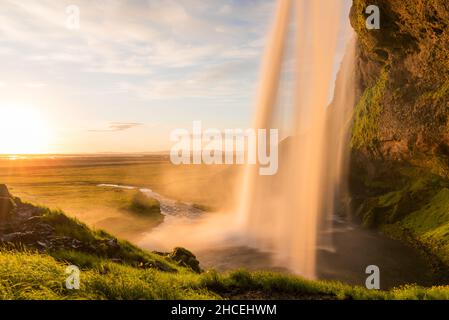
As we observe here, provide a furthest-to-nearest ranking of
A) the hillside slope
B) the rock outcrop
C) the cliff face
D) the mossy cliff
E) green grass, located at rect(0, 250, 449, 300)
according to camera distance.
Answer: the mossy cliff, the cliff face, the rock outcrop, the hillside slope, green grass, located at rect(0, 250, 449, 300)

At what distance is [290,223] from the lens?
1613 inches

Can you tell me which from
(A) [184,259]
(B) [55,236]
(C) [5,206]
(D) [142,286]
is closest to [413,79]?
(A) [184,259]

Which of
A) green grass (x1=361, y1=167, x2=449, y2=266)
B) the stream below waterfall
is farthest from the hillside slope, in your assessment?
green grass (x1=361, y1=167, x2=449, y2=266)

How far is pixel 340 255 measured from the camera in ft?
104

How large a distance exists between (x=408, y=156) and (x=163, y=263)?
1466 inches

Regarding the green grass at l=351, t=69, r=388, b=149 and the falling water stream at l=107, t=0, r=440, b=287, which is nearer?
the falling water stream at l=107, t=0, r=440, b=287

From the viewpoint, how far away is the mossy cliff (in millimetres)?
30109

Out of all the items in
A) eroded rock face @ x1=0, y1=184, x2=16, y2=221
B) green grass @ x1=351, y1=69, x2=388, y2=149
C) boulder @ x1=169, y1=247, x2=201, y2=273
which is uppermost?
green grass @ x1=351, y1=69, x2=388, y2=149

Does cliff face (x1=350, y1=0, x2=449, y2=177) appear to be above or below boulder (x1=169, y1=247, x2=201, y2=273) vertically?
above

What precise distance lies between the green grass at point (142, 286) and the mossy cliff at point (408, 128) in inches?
880

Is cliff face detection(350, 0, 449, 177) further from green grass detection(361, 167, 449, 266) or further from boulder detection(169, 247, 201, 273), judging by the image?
boulder detection(169, 247, 201, 273)

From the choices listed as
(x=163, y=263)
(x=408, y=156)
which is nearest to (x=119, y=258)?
(x=163, y=263)

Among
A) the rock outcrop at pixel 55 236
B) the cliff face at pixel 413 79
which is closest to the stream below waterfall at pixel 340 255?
the cliff face at pixel 413 79
